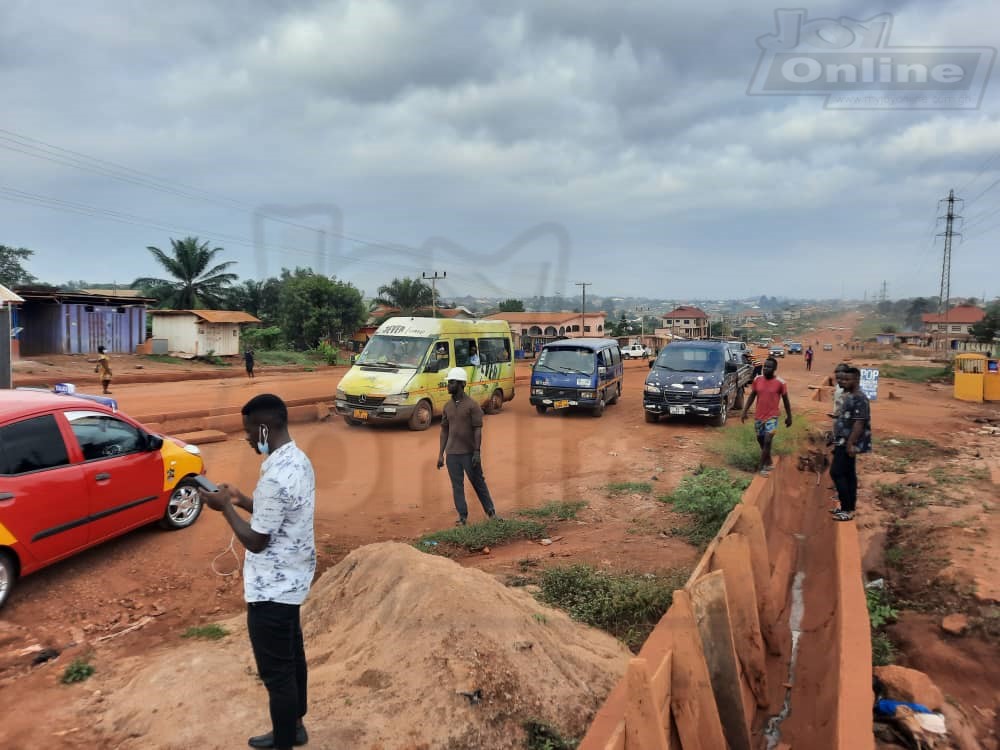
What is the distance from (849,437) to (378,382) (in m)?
8.98

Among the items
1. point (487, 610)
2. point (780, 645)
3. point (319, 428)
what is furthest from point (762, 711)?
point (319, 428)

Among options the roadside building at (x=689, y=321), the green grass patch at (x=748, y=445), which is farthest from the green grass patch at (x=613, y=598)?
the roadside building at (x=689, y=321)

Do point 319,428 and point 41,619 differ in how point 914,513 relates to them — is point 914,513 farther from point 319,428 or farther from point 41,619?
point 319,428

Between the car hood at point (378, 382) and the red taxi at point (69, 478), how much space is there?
675cm

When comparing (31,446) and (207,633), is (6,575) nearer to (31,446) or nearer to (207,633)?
(31,446)

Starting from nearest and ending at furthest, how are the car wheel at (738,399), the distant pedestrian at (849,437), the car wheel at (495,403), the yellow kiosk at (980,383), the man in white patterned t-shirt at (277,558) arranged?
the man in white patterned t-shirt at (277,558) < the distant pedestrian at (849,437) < the car wheel at (495,403) < the car wheel at (738,399) < the yellow kiosk at (980,383)

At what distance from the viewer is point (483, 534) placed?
22.2ft

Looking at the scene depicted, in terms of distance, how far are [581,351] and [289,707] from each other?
1382cm

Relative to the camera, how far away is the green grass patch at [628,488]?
904cm

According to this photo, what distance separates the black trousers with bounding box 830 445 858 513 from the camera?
7270 millimetres

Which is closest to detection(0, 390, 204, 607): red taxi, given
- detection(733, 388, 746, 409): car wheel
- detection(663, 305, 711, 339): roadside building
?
detection(733, 388, 746, 409): car wheel

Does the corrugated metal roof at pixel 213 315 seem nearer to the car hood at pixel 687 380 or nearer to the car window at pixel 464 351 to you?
the car window at pixel 464 351

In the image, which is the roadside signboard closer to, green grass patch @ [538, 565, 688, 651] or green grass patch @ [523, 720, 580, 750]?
green grass patch @ [538, 565, 688, 651]

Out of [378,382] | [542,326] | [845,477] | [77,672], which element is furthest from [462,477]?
[542,326]
